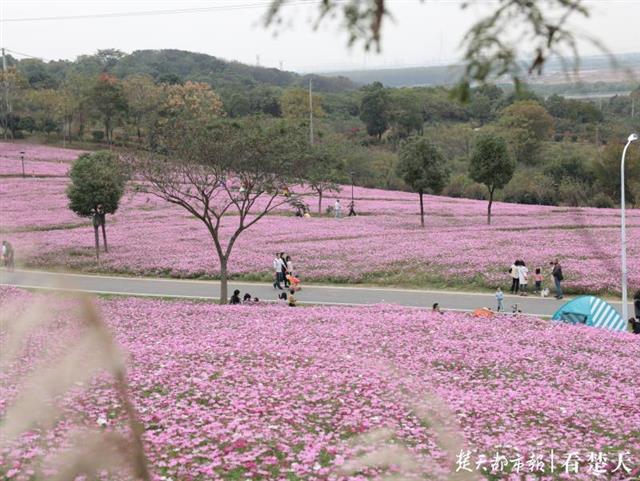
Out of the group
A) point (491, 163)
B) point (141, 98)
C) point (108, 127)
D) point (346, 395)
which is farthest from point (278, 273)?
point (108, 127)

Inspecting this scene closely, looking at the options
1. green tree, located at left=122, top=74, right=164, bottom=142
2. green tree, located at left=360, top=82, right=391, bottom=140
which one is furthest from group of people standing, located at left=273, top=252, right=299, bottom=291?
green tree, located at left=360, top=82, right=391, bottom=140

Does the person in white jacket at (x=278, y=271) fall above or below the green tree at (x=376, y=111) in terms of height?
below

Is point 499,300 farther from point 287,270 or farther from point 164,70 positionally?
point 164,70

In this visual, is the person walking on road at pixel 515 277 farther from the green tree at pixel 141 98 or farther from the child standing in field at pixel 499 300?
the green tree at pixel 141 98

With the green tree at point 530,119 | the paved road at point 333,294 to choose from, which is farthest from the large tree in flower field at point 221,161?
the green tree at point 530,119

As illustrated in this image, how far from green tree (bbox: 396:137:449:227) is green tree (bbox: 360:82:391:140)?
3967 centimetres

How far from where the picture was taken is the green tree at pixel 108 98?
72.0m

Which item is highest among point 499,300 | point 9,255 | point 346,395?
point 9,255

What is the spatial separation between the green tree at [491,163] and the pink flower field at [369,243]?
258 centimetres

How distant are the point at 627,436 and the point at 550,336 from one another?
728cm

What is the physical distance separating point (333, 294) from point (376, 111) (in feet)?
193

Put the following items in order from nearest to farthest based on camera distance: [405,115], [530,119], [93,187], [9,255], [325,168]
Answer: [9,255], [530,119], [93,187], [325,168], [405,115]

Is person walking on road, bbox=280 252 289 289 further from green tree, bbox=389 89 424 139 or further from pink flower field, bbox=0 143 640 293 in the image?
green tree, bbox=389 89 424 139

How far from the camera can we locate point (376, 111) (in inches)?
3268
